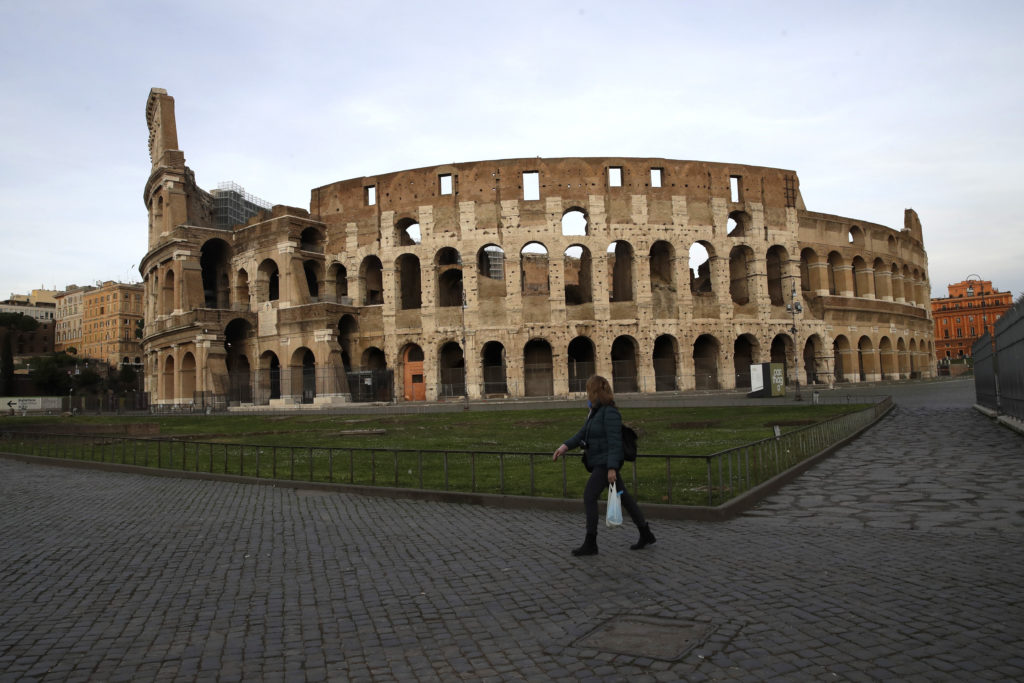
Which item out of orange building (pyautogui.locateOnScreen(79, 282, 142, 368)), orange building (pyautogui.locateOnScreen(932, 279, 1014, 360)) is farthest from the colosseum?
orange building (pyautogui.locateOnScreen(79, 282, 142, 368))

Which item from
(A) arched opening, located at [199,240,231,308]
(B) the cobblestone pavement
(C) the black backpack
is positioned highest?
(A) arched opening, located at [199,240,231,308]

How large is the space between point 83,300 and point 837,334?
11503 cm

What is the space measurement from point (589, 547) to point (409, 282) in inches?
1517

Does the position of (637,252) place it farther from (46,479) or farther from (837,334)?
(46,479)

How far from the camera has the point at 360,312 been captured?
137 feet

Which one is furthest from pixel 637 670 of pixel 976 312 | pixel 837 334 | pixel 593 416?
pixel 976 312

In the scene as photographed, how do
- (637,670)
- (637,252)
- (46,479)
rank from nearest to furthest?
(637,670) → (46,479) → (637,252)

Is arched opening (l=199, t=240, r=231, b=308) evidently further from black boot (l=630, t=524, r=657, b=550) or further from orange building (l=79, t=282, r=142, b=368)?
orange building (l=79, t=282, r=142, b=368)

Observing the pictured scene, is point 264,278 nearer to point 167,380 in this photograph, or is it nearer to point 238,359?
point 238,359

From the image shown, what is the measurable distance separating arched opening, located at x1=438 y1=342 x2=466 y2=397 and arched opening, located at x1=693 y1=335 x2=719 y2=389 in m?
13.1

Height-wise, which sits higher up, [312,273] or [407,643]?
[312,273]

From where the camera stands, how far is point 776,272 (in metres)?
44.6

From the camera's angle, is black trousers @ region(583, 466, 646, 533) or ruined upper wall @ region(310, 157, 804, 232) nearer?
black trousers @ region(583, 466, 646, 533)

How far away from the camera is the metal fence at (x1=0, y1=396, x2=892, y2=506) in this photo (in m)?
8.60
